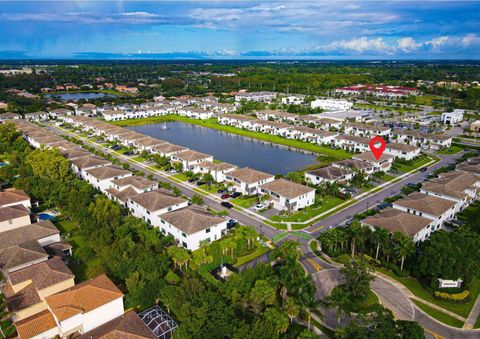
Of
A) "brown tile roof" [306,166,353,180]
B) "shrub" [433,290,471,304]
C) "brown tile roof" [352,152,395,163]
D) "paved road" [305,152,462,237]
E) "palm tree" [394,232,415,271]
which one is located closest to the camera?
"shrub" [433,290,471,304]

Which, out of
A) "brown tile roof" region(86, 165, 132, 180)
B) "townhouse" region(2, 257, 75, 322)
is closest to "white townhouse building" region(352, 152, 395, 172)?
"brown tile roof" region(86, 165, 132, 180)

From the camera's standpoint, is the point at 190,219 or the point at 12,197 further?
the point at 12,197

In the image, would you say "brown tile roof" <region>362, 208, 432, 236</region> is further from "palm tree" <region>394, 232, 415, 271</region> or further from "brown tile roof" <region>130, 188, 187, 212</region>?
"brown tile roof" <region>130, 188, 187, 212</region>

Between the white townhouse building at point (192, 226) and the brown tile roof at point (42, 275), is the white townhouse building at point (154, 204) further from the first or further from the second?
the brown tile roof at point (42, 275)

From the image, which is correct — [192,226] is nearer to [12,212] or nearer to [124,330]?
[124,330]

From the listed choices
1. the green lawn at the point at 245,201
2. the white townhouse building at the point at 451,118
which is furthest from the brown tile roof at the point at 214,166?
the white townhouse building at the point at 451,118

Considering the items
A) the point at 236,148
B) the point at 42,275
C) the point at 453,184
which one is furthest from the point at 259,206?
the point at 236,148
